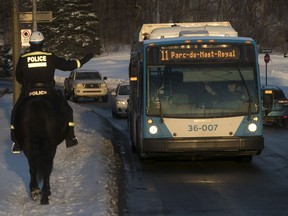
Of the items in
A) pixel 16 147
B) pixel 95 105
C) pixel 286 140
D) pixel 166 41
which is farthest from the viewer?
pixel 95 105

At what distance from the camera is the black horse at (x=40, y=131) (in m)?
9.23

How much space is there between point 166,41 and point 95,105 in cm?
2554

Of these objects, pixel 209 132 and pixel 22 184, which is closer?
pixel 22 184

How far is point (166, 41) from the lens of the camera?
1397 cm

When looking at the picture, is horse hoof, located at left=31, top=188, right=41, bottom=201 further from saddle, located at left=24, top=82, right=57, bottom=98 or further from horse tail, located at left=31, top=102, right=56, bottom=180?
saddle, located at left=24, top=82, right=57, bottom=98

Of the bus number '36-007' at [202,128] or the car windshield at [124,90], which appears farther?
the car windshield at [124,90]

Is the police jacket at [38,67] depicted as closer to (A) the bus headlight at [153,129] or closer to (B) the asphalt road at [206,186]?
(B) the asphalt road at [206,186]

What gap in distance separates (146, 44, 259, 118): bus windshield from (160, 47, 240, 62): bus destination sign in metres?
0.02

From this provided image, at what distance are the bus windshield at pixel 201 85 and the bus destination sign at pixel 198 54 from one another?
20mm

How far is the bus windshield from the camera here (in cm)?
1351

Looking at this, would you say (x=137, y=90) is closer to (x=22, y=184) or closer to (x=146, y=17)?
(x=22, y=184)

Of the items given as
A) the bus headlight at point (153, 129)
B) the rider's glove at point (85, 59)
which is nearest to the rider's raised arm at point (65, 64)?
the rider's glove at point (85, 59)

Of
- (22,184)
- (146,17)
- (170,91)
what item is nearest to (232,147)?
(170,91)

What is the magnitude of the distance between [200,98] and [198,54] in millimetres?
917
